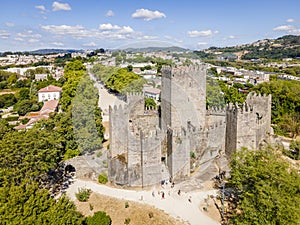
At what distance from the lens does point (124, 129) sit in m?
22.0

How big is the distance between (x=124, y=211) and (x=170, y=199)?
317 cm

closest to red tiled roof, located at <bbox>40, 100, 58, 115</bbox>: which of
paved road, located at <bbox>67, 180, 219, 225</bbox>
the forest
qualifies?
the forest

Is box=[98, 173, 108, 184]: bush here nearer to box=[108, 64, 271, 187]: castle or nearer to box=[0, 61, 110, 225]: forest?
box=[108, 64, 271, 187]: castle

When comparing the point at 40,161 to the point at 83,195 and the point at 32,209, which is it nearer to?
the point at 83,195

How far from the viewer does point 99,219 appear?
1536 cm

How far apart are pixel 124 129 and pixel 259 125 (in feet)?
36.3

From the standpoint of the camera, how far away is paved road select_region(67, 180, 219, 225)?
53.7ft

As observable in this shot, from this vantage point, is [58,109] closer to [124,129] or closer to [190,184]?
[124,129]

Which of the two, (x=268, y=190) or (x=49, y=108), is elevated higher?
(x=268, y=190)

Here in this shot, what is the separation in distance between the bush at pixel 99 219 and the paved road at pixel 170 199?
286cm

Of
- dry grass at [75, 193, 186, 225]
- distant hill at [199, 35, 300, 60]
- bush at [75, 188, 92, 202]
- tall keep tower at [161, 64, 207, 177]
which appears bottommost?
dry grass at [75, 193, 186, 225]

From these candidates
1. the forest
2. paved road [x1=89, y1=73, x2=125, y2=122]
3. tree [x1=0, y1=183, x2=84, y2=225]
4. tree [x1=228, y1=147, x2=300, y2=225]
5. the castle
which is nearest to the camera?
tree [x1=228, y1=147, x2=300, y2=225]

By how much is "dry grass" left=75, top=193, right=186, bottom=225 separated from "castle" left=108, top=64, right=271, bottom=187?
6.77ft

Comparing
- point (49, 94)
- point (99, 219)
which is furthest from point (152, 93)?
point (99, 219)
